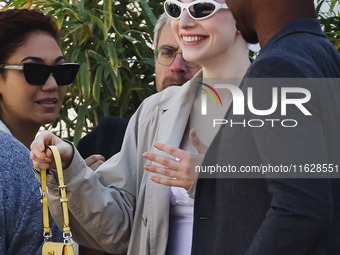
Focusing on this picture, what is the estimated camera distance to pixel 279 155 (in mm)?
1188

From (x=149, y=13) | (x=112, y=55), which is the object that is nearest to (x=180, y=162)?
→ (x=112, y=55)

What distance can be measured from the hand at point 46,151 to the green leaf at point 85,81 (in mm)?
1900

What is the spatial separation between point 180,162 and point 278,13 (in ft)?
1.36

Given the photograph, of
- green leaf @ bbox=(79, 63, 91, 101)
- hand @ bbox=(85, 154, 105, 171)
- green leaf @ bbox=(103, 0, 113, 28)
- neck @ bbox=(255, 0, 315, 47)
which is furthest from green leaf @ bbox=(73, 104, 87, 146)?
neck @ bbox=(255, 0, 315, 47)

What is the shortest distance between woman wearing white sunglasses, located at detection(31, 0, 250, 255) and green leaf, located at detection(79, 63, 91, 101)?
69.4 inches

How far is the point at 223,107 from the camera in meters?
1.89

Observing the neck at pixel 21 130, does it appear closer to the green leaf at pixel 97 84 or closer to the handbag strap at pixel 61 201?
the handbag strap at pixel 61 201

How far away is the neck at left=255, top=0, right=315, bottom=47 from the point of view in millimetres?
1311

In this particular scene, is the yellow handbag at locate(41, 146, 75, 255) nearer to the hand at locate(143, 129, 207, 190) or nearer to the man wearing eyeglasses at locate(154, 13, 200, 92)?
the hand at locate(143, 129, 207, 190)

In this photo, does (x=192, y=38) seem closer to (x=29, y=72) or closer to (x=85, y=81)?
(x=29, y=72)

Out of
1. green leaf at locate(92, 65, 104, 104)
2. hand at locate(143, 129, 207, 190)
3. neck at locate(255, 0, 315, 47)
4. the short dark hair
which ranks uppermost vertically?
neck at locate(255, 0, 315, 47)

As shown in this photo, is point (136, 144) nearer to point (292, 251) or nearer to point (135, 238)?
point (135, 238)

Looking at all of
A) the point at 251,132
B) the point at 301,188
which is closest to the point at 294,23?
the point at 251,132

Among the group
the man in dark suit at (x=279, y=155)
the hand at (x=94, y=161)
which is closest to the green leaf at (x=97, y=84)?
the hand at (x=94, y=161)
